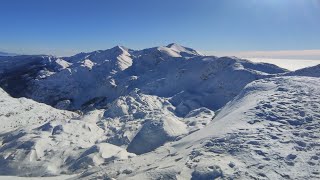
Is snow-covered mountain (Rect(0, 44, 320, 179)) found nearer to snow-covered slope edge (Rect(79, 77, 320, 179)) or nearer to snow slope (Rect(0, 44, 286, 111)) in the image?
snow-covered slope edge (Rect(79, 77, 320, 179))

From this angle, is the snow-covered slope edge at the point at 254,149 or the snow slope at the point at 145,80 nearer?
the snow-covered slope edge at the point at 254,149

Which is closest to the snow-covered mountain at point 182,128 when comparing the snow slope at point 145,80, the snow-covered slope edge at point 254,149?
the snow-covered slope edge at point 254,149

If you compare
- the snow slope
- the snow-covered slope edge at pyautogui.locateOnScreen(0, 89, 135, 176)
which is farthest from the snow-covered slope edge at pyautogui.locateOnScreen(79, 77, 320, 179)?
the snow slope

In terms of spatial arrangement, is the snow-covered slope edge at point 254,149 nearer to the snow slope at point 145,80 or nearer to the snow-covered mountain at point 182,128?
the snow-covered mountain at point 182,128

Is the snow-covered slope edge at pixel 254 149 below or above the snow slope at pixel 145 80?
above

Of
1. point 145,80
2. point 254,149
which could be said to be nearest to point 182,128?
point 254,149

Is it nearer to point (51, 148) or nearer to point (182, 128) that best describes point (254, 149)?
point (182, 128)
